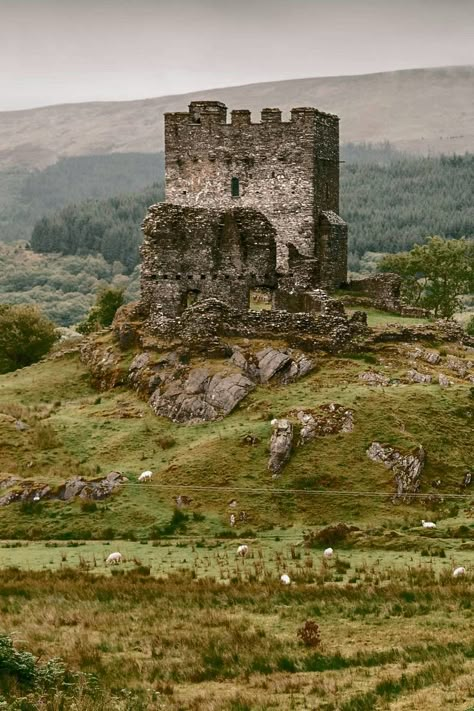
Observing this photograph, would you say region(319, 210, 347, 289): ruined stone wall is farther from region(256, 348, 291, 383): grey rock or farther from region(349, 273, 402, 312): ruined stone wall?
region(256, 348, 291, 383): grey rock

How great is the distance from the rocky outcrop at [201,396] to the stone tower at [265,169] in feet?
39.7

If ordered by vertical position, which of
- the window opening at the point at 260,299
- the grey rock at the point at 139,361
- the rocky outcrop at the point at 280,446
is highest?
the window opening at the point at 260,299

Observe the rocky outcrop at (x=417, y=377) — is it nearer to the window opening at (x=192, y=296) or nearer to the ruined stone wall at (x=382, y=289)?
the window opening at (x=192, y=296)

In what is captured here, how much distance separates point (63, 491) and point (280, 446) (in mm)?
6717

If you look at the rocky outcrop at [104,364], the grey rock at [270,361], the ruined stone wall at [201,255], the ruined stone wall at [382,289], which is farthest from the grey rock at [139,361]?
the ruined stone wall at [382,289]

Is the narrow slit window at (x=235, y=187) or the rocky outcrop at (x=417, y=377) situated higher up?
the narrow slit window at (x=235, y=187)

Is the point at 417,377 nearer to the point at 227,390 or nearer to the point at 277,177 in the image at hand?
the point at 227,390

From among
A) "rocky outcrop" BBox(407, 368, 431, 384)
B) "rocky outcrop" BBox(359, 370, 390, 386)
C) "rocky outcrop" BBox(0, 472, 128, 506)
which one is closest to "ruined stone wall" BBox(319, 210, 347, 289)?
"rocky outcrop" BBox(407, 368, 431, 384)

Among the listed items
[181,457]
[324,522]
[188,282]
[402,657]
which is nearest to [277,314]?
[188,282]

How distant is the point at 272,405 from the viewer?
139 feet

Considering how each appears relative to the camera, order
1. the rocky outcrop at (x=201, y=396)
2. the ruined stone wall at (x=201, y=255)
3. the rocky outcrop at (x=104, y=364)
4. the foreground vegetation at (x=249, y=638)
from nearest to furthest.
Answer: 1. the foreground vegetation at (x=249, y=638)
2. the rocky outcrop at (x=201, y=396)
3. the rocky outcrop at (x=104, y=364)
4. the ruined stone wall at (x=201, y=255)

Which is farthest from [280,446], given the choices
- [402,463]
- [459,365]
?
[459,365]

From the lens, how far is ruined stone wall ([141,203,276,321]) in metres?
48.8

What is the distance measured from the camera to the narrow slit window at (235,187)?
56247mm
